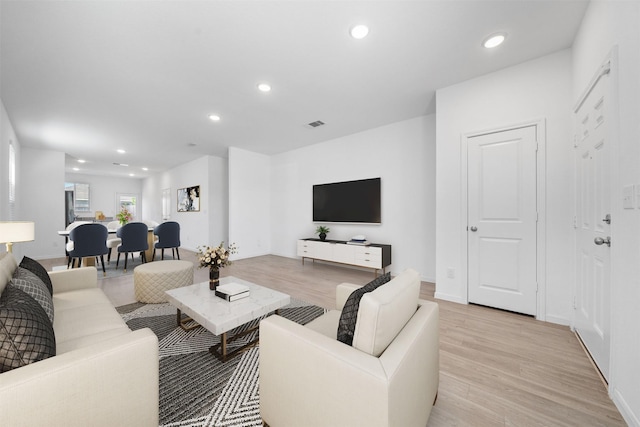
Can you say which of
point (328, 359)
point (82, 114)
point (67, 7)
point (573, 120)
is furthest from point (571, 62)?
point (82, 114)

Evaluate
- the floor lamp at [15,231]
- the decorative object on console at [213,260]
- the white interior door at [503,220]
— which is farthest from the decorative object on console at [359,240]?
the floor lamp at [15,231]

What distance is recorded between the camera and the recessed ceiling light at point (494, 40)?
2.10 meters

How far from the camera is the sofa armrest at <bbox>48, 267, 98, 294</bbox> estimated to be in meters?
2.03

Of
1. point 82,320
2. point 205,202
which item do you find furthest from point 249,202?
point 82,320

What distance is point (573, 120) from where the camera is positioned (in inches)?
88.6

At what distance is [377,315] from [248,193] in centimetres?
535

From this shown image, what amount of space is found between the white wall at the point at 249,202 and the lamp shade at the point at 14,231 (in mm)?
3668

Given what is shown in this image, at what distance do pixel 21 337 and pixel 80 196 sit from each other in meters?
11.0

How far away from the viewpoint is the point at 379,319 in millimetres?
925

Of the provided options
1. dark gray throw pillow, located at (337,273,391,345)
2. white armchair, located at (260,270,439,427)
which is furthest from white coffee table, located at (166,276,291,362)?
dark gray throw pillow, located at (337,273,391,345)

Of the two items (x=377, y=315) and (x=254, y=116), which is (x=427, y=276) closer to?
(x=377, y=315)

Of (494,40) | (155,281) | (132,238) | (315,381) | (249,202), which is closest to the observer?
(315,381)

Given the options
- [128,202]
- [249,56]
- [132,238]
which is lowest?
[132,238]

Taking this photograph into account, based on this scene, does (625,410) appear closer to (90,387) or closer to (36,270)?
(90,387)
